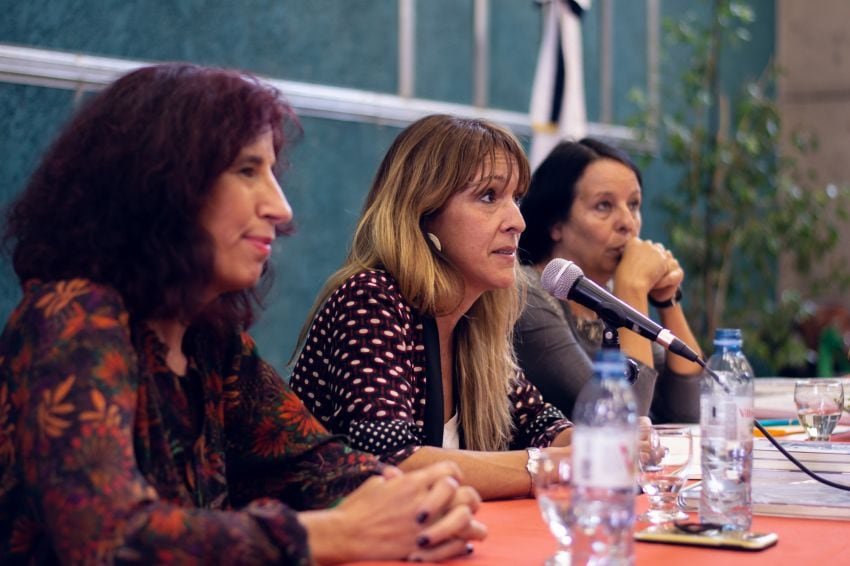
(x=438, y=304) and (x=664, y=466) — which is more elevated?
(x=438, y=304)

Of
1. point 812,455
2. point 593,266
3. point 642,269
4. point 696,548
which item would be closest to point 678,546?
point 696,548

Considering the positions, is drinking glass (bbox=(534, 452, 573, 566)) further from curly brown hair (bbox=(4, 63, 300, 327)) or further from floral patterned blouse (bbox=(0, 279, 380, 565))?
curly brown hair (bbox=(4, 63, 300, 327))

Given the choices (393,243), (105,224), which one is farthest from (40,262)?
(393,243)

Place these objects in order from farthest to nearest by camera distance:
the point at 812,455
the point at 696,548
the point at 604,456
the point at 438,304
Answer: the point at 438,304 < the point at 812,455 < the point at 696,548 < the point at 604,456

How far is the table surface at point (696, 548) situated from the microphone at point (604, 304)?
0.25m

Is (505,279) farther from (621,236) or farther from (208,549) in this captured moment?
(208,549)

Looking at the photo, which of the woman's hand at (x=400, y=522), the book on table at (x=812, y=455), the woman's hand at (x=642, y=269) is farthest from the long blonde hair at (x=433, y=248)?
the woman's hand at (x=400, y=522)

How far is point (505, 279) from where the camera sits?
2139 mm

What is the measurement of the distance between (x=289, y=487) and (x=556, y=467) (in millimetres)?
486

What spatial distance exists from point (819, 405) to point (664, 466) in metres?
0.77

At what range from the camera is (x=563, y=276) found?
184cm

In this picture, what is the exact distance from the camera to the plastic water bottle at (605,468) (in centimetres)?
112

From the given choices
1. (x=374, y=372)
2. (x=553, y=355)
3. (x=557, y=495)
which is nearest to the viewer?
(x=557, y=495)

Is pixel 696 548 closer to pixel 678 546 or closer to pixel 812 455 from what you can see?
pixel 678 546
